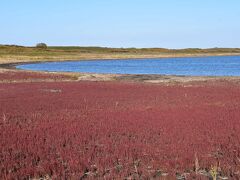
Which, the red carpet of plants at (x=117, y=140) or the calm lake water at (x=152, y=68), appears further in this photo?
the calm lake water at (x=152, y=68)

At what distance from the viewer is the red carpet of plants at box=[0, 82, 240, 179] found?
10094mm

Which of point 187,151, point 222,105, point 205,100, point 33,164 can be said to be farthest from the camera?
point 205,100

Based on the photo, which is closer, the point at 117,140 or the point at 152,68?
the point at 117,140

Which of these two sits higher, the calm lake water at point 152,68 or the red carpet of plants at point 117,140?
the red carpet of plants at point 117,140

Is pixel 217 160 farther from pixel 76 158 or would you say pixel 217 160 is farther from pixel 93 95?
pixel 93 95

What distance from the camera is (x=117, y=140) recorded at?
1337 centimetres

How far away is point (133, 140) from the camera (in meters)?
13.2

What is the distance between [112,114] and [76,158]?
7.94 m

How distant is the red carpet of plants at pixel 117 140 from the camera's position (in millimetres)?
10094

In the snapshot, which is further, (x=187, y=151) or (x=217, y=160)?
(x=187, y=151)

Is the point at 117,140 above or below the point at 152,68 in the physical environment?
above

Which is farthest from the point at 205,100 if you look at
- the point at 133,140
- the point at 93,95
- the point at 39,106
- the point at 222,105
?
the point at 133,140

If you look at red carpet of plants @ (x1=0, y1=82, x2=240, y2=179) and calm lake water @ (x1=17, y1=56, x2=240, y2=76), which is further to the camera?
calm lake water @ (x1=17, y1=56, x2=240, y2=76)

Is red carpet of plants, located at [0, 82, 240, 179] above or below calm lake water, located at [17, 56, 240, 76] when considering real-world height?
above
